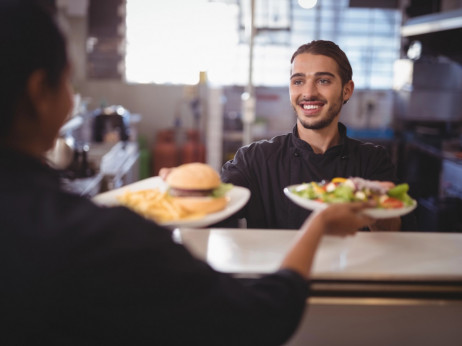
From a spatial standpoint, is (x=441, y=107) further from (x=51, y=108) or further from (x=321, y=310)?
(x=51, y=108)

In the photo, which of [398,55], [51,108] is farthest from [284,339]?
[398,55]

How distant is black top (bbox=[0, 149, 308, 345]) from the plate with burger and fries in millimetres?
618

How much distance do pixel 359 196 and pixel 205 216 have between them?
0.49 meters

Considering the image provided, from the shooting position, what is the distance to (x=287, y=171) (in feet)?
7.39

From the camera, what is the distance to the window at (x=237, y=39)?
270 inches

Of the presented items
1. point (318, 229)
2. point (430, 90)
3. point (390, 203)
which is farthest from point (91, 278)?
point (430, 90)

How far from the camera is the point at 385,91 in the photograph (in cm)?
670

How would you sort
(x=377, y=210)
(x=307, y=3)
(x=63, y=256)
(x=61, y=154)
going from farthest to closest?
(x=307, y=3)
(x=61, y=154)
(x=377, y=210)
(x=63, y=256)

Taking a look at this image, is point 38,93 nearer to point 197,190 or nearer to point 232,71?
point 197,190

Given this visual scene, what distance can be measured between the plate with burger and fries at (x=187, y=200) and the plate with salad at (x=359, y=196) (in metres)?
0.21

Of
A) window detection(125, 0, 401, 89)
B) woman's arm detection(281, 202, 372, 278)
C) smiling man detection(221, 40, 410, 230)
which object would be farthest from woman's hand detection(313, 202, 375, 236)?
window detection(125, 0, 401, 89)

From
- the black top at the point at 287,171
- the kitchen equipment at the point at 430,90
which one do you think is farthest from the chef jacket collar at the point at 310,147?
the kitchen equipment at the point at 430,90

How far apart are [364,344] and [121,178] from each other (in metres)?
3.55

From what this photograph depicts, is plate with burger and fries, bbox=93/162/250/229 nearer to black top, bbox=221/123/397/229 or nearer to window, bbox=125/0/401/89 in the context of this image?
black top, bbox=221/123/397/229
